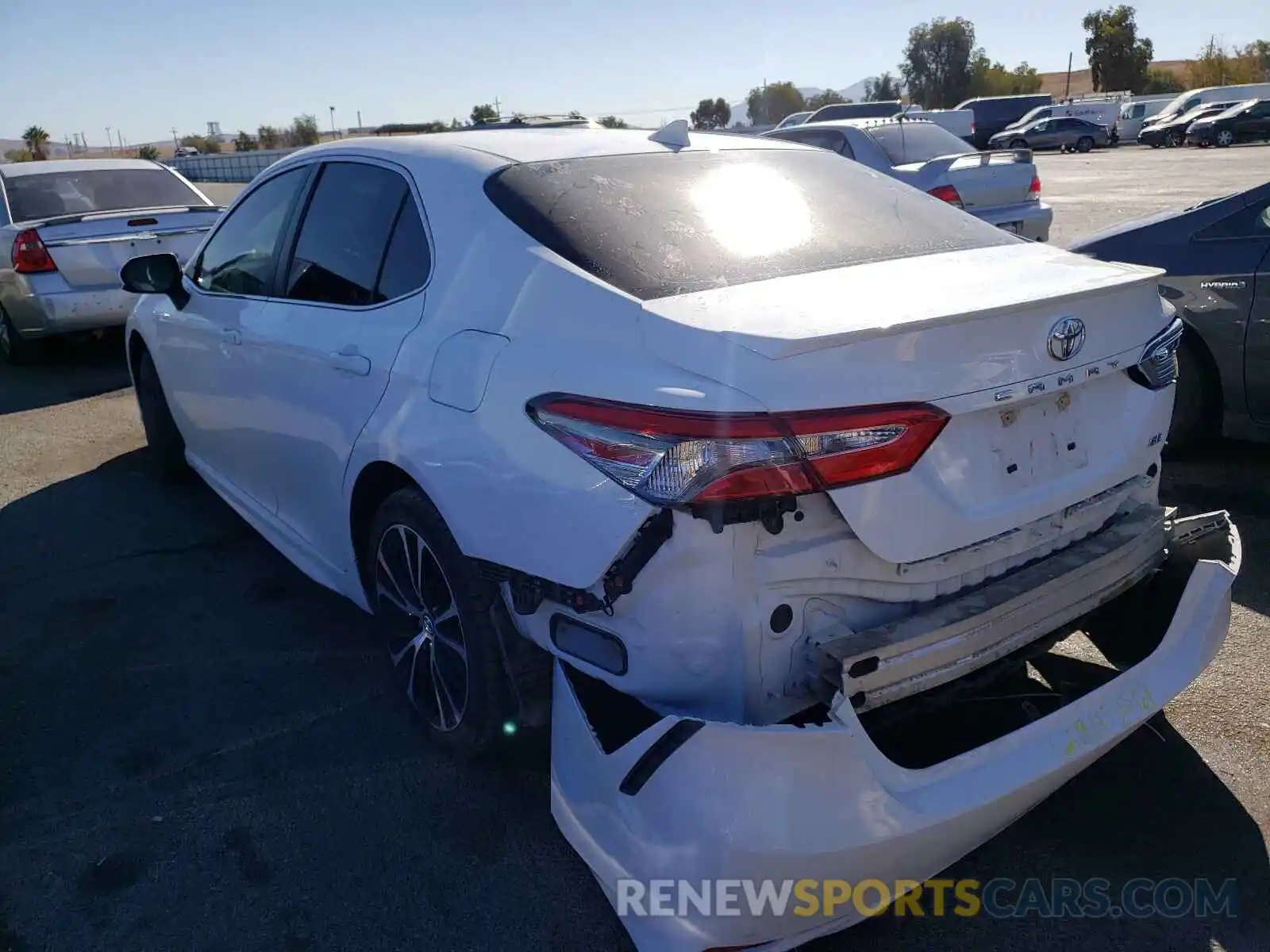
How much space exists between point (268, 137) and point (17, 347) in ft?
245

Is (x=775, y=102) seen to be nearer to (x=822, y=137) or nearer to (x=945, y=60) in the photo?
(x=945, y=60)

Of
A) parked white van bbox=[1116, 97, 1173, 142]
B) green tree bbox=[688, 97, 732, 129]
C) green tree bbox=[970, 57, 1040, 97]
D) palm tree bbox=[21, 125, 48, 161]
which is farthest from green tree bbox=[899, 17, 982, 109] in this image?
palm tree bbox=[21, 125, 48, 161]

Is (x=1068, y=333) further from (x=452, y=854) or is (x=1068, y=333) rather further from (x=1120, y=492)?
(x=452, y=854)

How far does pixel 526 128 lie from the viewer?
3605mm

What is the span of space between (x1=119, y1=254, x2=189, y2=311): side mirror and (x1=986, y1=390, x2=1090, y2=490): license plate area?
3.68 metres

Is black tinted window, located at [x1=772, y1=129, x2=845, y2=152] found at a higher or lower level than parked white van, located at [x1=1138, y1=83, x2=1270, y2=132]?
lower

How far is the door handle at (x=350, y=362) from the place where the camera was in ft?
9.84

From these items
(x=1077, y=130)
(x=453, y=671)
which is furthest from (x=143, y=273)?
(x=1077, y=130)

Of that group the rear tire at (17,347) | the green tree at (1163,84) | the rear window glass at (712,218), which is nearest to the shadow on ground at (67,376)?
the rear tire at (17,347)

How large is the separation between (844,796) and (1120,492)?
1.27 metres

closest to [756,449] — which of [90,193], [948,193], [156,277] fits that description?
[156,277]

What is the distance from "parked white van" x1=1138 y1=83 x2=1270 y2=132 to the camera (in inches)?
1609

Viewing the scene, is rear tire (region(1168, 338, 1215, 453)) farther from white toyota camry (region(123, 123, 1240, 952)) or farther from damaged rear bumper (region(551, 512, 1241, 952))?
damaged rear bumper (region(551, 512, 1241, 952))

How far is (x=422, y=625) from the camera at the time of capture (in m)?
3.04
